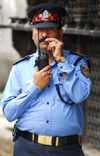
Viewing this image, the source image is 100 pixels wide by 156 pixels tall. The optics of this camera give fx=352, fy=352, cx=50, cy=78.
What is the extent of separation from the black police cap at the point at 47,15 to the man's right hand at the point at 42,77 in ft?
1.37

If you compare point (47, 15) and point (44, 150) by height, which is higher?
point (47, 15)

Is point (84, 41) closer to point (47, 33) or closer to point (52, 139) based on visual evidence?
point (47, 33)

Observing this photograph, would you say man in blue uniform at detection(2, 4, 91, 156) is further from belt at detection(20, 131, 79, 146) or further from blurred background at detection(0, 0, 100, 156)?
blurred background at detection(0, 0, 100, 156)

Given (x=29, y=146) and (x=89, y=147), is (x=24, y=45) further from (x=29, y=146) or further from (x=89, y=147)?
(x=29, y=146)

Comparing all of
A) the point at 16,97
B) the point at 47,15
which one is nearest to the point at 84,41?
the point at 47,15

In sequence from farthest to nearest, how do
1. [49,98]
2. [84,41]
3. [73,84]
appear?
→ 1. [84,41]
2. [49,98]
3. [73,84]

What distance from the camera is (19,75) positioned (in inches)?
125

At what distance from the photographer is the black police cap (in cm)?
311

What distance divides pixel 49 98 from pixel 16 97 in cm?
30

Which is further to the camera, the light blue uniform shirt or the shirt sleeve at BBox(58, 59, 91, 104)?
the light blue uniform shirt

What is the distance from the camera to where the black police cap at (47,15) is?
3.11 meters

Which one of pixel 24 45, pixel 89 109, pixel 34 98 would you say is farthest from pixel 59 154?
pixel 24 45

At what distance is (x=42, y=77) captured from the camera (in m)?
2.94

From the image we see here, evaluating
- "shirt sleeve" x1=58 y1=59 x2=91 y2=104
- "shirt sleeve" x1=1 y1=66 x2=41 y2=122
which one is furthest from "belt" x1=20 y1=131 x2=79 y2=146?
"shirt sleeve" x1=58 y1=59 x2=91 y2=104
